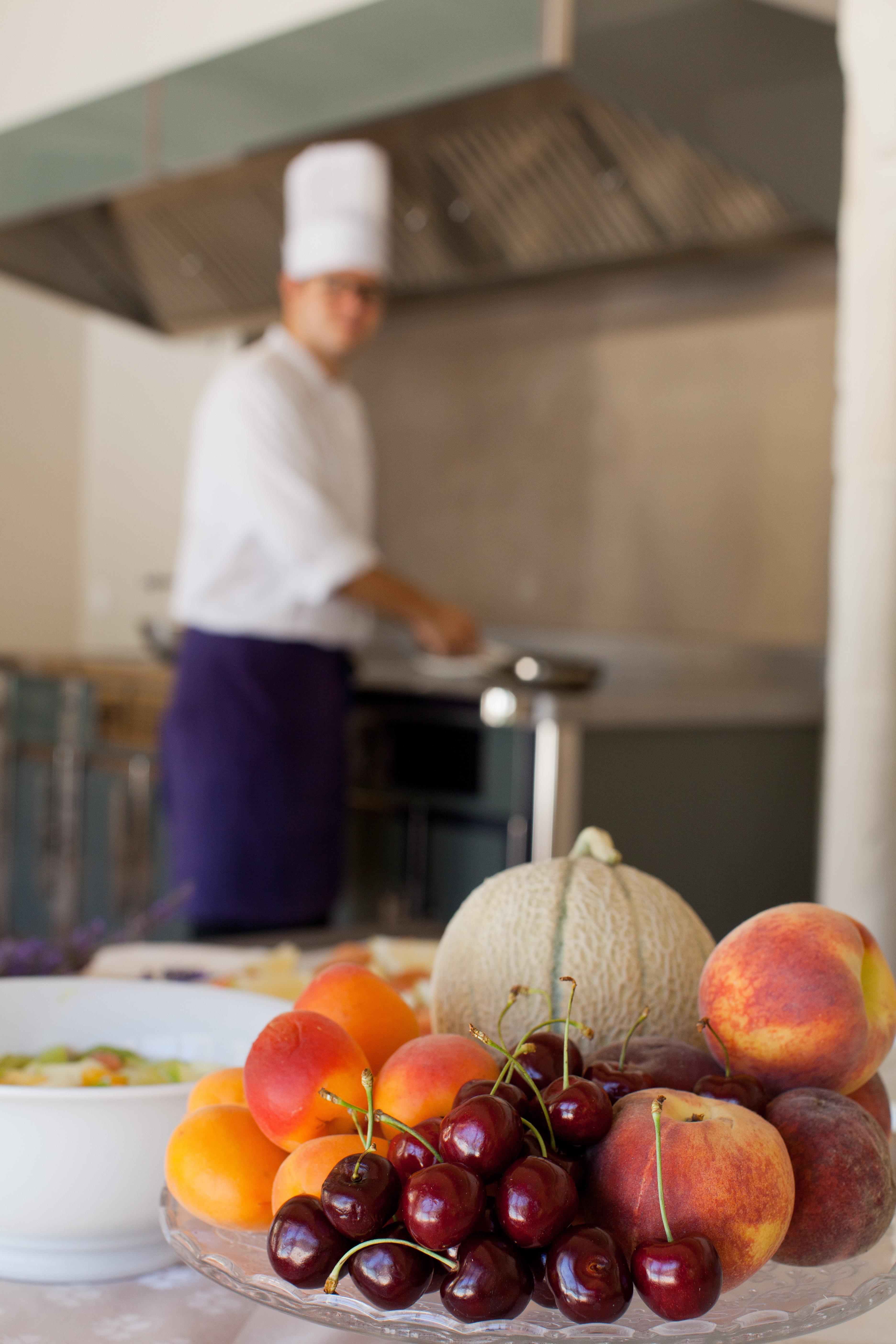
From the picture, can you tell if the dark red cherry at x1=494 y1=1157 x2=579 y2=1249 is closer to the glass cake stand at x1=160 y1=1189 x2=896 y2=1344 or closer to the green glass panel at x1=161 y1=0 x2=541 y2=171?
the glass cake stand at x1=160 y1=1189 x2=896 y2=1344

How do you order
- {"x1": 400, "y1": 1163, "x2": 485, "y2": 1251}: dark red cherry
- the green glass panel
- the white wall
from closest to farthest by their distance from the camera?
{"x1": 400, "y1": 1163, "x2": 485, "y2": 1251}: dark red cherry
the green glass panel
the white wall

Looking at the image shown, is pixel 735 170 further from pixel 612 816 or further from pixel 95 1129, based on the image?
pixel 95 1129

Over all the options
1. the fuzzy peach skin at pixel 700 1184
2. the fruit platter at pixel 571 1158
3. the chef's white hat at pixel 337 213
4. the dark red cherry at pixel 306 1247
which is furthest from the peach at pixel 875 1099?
the chef's white hat at pixel 337 213

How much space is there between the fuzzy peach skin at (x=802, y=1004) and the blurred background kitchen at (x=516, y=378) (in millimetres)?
1579

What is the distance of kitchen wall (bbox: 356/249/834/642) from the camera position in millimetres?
2699

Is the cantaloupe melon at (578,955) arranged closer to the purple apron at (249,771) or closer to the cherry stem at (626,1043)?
the cherry stem at (626,1043)

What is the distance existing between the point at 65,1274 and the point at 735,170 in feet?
7.20

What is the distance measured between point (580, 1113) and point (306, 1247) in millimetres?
85

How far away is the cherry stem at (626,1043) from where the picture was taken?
1.35 feet

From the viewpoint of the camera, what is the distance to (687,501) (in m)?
2.85

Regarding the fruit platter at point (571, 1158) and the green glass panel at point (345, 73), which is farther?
the green glass panel at point (345, 73)

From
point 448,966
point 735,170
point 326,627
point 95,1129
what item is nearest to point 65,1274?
point 95,1129

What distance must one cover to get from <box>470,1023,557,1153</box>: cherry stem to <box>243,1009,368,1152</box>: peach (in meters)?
0.04

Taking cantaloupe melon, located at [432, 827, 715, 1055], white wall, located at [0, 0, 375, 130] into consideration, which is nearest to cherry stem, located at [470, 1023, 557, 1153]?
cantaloupe melon, located at [432, 827, 715, 1055]
